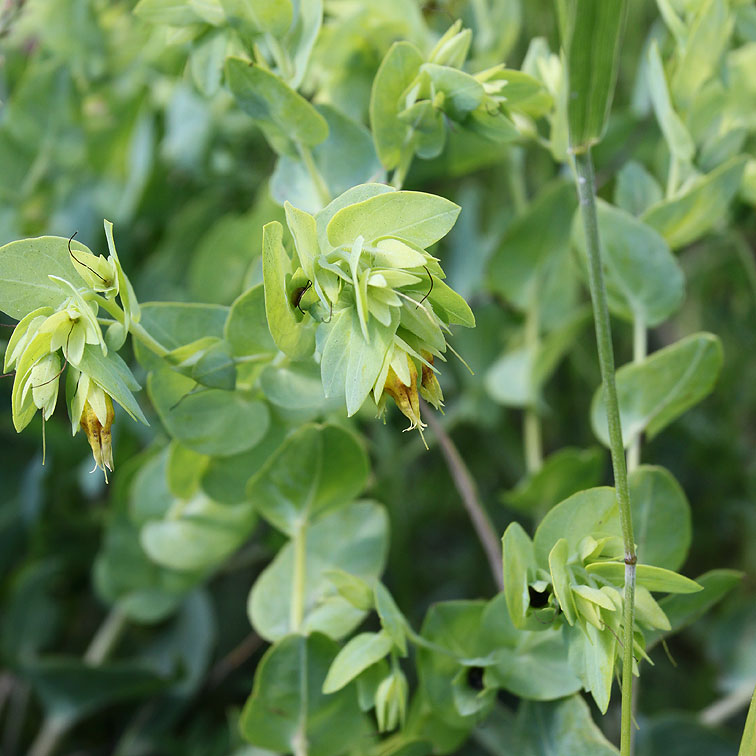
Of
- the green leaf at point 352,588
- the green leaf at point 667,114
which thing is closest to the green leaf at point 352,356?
the green leaf at point 352,588

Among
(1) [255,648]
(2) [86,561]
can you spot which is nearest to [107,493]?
(2) [86,561]

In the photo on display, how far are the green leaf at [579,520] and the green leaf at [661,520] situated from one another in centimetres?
5

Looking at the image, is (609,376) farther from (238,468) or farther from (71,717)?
(71,717)

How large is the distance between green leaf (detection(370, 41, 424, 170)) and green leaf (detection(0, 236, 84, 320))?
128 millimetres

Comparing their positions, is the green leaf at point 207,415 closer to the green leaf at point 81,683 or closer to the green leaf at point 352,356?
the green leaf at point 352,356

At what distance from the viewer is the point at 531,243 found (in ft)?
1.51

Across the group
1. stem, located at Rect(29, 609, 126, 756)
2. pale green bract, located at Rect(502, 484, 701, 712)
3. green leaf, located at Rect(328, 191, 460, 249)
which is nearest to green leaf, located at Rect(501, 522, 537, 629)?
pale green bract, located at Rect(502, 484, 701, 712)

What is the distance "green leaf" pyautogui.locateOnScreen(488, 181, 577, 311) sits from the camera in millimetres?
439

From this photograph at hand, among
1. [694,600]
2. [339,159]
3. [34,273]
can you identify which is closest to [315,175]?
[339,159]

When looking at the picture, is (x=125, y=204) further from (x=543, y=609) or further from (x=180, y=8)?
(x=543, y=609)

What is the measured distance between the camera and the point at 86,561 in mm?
557

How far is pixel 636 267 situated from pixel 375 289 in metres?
0.17

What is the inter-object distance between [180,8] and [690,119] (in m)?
0.24

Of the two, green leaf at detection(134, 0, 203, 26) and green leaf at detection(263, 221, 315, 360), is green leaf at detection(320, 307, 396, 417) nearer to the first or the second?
green leaf at detection(263, 221, 315, 360)
